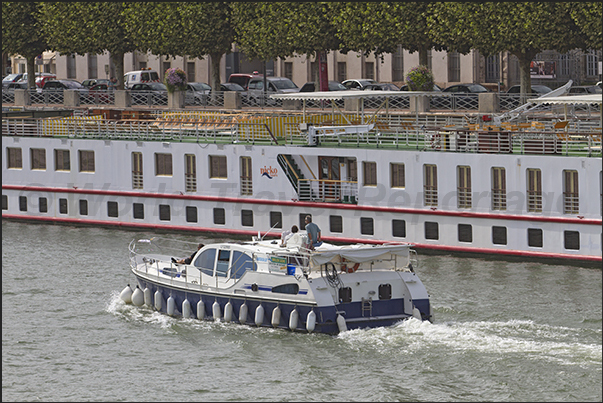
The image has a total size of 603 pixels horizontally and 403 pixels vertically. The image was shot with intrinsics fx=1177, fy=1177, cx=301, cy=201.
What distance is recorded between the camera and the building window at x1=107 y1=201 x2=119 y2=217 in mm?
42469

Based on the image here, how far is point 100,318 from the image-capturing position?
92.4 feet

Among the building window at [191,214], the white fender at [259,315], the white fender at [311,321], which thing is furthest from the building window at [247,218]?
the white fender at [311,321]

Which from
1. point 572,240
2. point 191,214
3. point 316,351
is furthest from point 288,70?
point 316,351

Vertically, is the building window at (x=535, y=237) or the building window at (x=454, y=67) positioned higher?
the building window at (x=454, y=67)

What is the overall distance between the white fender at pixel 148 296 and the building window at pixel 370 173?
35.8 feet

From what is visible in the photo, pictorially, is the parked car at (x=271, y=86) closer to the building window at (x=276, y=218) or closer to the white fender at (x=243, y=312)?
the building window at (x=276, y=218)

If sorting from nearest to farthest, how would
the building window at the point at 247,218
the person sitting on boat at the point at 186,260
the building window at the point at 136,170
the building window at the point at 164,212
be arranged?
the person sitting on boat at the point at 186,260 < the building window at the point at 247,218 < the building window at the point at 164,212 < the building window at the point at 136,170

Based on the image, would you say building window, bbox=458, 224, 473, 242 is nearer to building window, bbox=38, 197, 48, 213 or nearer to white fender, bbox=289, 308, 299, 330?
white fender, bbox=289, 308, 299, 330

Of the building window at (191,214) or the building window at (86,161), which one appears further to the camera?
the building window at (86,161)

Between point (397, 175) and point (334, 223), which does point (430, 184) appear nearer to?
point (397, 175)

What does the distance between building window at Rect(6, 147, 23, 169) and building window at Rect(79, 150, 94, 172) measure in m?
2.77

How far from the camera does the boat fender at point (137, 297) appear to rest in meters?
29.0

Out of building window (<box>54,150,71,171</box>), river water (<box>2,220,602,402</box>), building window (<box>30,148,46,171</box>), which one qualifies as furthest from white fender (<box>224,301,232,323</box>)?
building window (<box>30,148,46,171</box>)

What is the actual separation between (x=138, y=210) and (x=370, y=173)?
30.0 ft
